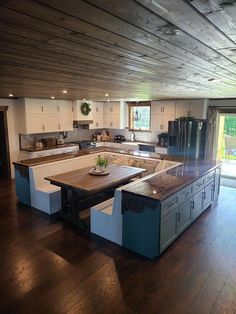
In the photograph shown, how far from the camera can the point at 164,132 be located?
7.21 m

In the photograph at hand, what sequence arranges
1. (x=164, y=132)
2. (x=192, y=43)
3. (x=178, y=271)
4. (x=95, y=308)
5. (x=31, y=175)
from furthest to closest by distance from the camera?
(x=164, y=132), (x=31, y=175), (x=178, y=271), (x=95, y=308), (x=192, y=43)

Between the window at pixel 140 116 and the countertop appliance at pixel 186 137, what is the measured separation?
1981 millimetres

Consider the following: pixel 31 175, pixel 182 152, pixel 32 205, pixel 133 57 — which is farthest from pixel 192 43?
pixel 182 152

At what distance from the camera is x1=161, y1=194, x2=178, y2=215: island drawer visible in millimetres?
3020

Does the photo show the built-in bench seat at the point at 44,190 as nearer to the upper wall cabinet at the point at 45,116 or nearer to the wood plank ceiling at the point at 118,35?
the upper wall cabinet at the point at 45,116

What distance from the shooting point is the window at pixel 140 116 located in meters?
7.99

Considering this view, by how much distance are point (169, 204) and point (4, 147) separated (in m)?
5.24

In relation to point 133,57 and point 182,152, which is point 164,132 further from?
point 133,57

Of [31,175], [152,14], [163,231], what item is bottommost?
[163,231]

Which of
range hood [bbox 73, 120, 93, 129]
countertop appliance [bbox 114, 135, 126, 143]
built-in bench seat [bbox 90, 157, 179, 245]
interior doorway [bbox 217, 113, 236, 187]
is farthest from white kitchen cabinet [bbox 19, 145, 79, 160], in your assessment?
interior doorway [bbox 217, 113, 236, 187]

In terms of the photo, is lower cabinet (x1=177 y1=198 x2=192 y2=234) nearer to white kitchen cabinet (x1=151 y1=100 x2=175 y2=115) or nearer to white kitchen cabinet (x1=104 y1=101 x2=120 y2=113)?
white kitchen cabinet (x1=151 y1=100 x2=175 y2=115)

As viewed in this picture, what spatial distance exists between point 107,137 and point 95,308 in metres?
6.94

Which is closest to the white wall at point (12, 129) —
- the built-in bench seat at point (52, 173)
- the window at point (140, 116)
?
the built-in bench seat at point (52, 173)

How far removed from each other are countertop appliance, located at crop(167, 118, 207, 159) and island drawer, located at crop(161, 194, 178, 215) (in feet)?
8.78
